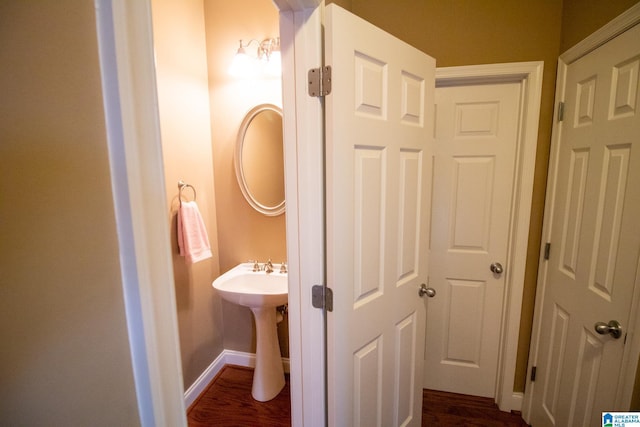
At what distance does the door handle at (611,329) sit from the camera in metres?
1.05

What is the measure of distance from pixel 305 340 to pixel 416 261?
0.63 m

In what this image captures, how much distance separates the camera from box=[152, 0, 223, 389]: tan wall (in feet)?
5.18

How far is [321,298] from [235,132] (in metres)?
1.36

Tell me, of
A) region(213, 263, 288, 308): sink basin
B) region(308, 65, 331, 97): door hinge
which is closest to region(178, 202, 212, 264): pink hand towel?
region(213, 263, 288, 308): sink basin

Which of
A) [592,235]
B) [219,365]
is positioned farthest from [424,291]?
[219,365]

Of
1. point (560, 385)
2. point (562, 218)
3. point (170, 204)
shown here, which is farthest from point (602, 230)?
point (170, 204)

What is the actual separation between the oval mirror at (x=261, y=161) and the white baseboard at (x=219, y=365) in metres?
1.13

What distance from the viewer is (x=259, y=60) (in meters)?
1.76

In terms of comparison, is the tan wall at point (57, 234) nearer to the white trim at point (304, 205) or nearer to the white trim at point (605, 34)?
the white trim at point (304, 205)

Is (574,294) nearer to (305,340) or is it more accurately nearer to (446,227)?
(446,227)

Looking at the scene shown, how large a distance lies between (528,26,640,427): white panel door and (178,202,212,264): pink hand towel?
196cm

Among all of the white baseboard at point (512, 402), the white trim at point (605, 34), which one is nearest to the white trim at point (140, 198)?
the white trim at point (605, 34)

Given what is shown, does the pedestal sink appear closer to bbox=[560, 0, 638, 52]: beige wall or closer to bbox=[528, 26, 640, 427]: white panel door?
bbox=[528, 26, 640, 427]: white panel door

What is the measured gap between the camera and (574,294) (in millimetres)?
1310
